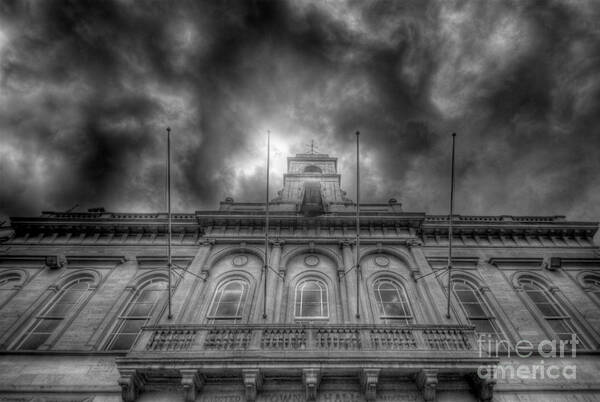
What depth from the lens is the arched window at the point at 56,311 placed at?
11508mm

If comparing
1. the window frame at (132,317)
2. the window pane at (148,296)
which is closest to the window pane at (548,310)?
the window frame at (132,317)

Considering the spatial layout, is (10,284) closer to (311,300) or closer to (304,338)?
(311,300)

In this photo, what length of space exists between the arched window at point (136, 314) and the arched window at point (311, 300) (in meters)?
6.20

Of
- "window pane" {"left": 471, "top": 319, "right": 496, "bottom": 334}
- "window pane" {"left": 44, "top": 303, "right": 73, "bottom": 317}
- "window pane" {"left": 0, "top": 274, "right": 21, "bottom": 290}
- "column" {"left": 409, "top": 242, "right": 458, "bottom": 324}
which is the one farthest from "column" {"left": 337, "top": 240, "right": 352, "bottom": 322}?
"window pane" {"left": 0, "top": 274, "right": 21, "bottom": 290}

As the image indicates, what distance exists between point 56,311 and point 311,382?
38.8 feet

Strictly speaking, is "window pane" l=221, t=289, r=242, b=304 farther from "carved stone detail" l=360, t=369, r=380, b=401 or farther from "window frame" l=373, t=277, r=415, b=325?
"carved stone detail" l=360, t=369, r=380, b=401

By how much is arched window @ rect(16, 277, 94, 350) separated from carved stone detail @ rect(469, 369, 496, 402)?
51.6 ft

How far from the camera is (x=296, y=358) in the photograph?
28.3 feet

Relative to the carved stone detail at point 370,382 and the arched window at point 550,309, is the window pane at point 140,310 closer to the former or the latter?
the carved stone detail at point 370,382

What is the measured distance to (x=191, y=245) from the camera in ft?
51.6

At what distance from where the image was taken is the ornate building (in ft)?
28.7

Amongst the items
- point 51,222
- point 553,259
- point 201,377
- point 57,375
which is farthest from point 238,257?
point 553,259

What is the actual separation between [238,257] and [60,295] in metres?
8.26

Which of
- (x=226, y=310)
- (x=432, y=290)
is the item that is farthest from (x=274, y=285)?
(x=432, y=290)
